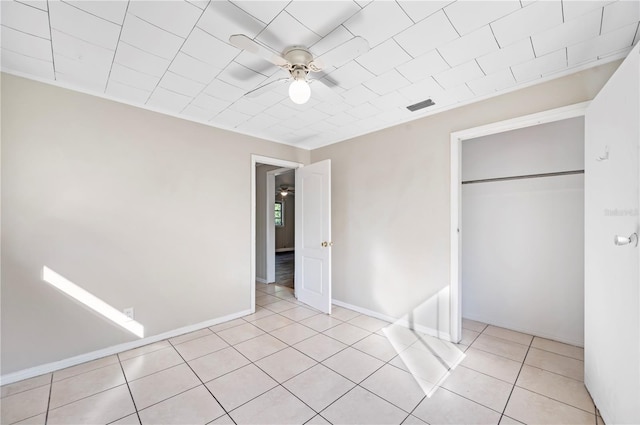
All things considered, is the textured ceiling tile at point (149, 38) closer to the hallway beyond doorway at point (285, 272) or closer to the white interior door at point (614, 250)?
the white interior door at point (614, 250)

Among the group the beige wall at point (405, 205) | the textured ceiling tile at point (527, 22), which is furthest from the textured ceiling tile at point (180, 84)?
the textured ceiling tile at point (527, 22)

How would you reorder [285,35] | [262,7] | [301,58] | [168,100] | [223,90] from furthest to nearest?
1. [168,100]
2. [223,90]
3. [301,58]
4. [285,35]
5. [262,7]

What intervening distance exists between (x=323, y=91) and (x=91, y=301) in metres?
2.96

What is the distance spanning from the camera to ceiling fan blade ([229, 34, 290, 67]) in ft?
4.64

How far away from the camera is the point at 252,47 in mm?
1493

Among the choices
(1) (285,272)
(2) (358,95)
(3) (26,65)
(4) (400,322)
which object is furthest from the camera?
(1) (285,272)

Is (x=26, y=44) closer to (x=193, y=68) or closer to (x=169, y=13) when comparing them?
(x=193, y=68)

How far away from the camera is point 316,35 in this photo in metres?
1.69

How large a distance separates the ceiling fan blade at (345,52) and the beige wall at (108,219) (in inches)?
84.4

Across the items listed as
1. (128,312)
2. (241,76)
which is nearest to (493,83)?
(241,76)

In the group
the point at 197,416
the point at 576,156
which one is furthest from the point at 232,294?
the point at 576,156

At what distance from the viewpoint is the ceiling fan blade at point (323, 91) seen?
231 cm

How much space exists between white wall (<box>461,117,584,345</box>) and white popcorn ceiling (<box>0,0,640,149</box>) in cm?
91

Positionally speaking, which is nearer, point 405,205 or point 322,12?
point 322,12
